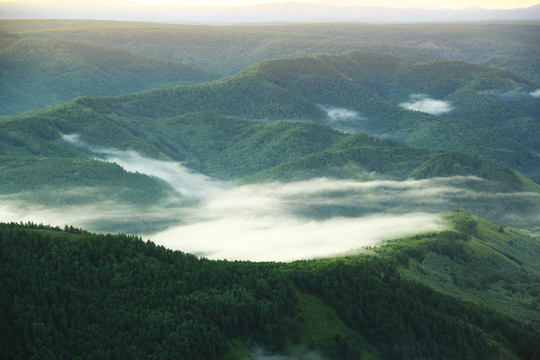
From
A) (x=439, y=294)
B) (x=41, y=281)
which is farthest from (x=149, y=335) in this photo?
(x=439, y=294)

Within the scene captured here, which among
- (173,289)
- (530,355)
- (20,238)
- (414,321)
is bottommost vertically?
(530,355)

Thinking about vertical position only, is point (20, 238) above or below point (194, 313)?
above

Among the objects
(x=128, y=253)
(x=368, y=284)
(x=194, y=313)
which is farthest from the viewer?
(x=368, y=284)

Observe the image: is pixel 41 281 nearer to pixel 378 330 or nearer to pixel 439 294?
pixel 378 330

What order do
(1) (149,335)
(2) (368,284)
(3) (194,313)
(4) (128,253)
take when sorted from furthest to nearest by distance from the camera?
(2) (368,284)
(4) (128,253)
(3) (194,313)
(1) (149,335)

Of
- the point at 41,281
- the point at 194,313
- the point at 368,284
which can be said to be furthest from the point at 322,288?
the point at 41,281

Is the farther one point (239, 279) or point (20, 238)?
point (239, 279)

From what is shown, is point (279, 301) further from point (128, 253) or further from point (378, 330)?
point (128, 253)
